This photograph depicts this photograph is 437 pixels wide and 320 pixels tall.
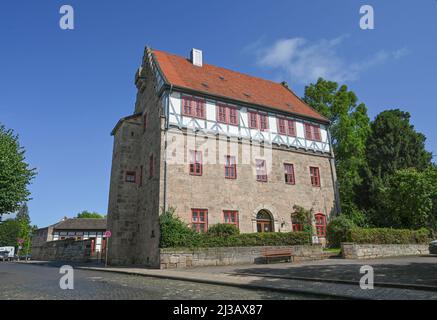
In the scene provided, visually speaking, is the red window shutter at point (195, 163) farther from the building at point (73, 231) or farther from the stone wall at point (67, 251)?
the building at point (73, 231)

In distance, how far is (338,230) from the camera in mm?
19953

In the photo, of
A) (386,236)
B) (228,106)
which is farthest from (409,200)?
(228,106)

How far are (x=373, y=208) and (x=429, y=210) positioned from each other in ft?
12.3

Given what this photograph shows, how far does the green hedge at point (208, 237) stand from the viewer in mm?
16469

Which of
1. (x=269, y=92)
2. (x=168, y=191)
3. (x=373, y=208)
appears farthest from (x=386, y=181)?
(x=168, y=191)

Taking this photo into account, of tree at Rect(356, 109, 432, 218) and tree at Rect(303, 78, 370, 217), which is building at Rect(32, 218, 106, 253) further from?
tree at Rect(356, 109, 432, 218)

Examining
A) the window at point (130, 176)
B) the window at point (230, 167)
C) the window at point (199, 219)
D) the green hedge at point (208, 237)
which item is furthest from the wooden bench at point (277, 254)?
the window at point (130, 176)

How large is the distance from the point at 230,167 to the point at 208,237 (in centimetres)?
544

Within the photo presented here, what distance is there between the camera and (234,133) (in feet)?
70.1

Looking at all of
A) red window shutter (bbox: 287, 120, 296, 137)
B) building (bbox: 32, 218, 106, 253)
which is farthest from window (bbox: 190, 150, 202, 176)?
building (bbox: 32, 218, 106, 253)

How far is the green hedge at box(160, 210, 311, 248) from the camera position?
16.5 m

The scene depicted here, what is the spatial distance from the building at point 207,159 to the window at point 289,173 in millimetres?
73

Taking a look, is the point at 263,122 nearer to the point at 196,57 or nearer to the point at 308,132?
the point at 308,132
